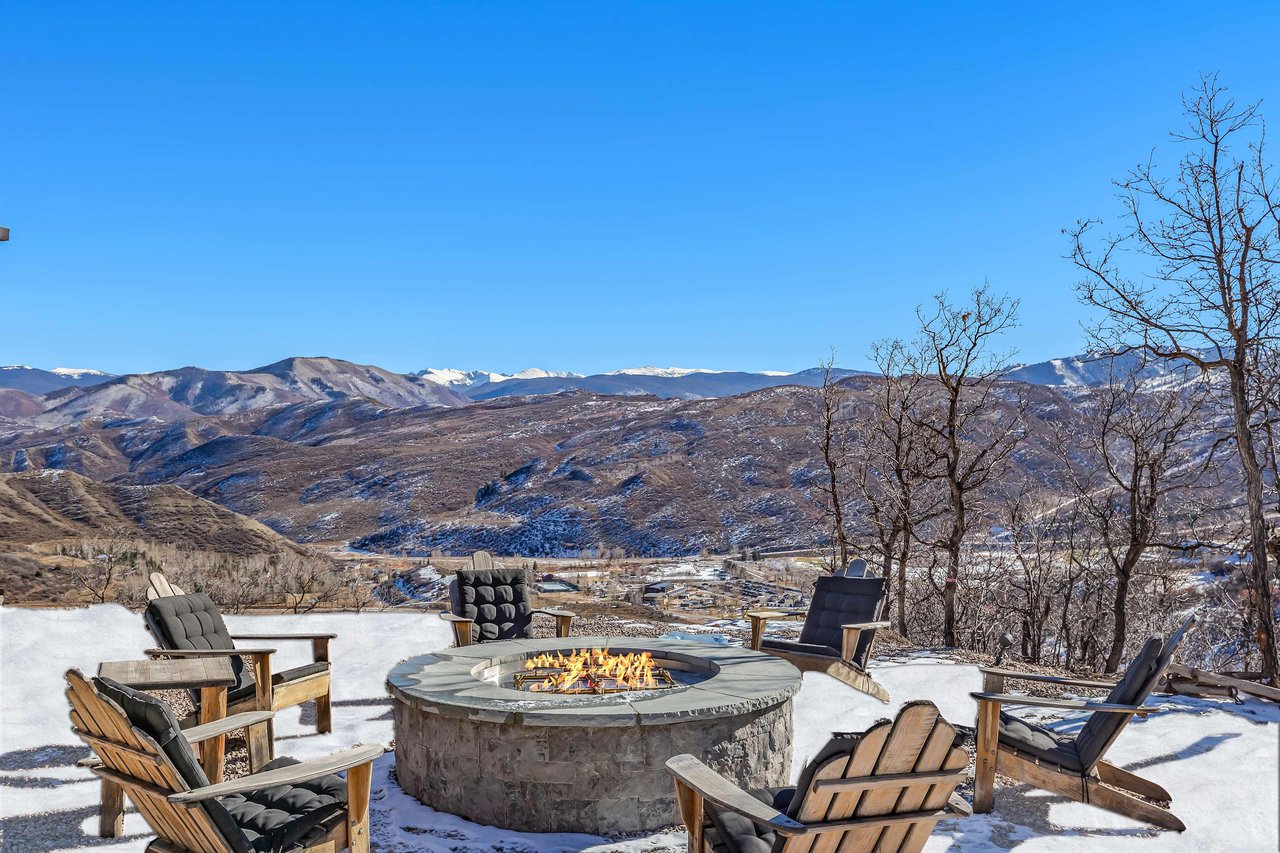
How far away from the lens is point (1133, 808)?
440 centimetres

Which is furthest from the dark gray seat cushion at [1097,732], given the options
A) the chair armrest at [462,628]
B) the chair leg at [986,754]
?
the chair armrest at [462,628]

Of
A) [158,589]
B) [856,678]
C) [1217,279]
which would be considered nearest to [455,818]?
[158,589]

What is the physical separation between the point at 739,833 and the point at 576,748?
1192mm

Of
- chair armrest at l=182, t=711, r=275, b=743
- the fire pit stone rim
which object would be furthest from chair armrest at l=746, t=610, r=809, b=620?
chair armrest at l=182, t=711, r=275, b=743

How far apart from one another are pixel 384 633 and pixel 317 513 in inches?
1777

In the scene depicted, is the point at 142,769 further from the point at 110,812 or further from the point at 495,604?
the point at 495,604

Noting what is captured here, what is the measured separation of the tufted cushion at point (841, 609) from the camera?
7.27 metres

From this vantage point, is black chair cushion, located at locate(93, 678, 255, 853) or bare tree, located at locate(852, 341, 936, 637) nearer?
black chair cushion, located at locate(93, 678, 255, 853)

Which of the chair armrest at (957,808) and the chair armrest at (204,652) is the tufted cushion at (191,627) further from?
the chair armrest at (957,808)

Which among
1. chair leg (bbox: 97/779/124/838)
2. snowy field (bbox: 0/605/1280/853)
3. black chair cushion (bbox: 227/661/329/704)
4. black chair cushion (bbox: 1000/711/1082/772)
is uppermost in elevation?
black chair cushion (bbox: 227/661/329/704)

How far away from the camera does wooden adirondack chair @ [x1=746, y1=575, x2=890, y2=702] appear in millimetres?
6910

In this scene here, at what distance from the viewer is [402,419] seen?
8888 cm

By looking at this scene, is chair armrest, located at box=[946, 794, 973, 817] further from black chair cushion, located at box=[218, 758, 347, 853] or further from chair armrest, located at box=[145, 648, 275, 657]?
chair armrest, located at box=[145, 648, 275, 657]

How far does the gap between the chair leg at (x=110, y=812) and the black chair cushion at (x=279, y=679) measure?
1.07 m
